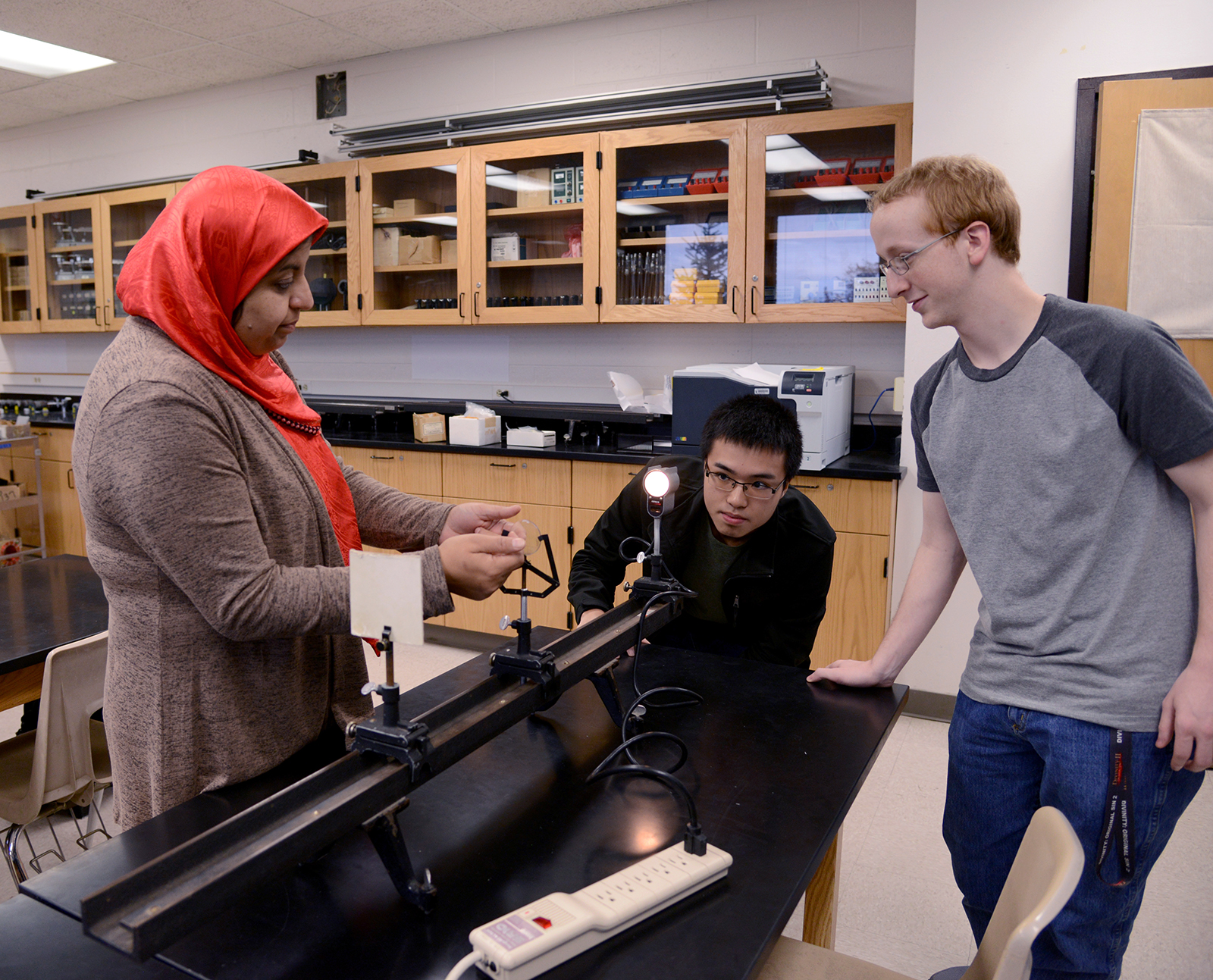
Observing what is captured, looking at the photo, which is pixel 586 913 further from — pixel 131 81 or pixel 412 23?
pixel 131 81

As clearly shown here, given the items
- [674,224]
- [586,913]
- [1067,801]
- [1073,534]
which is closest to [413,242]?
[674,224]

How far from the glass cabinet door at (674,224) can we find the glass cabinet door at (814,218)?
0.25ft

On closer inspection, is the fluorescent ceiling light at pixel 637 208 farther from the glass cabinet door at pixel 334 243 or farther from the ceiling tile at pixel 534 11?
the glass cabinet door at pixel 334 243

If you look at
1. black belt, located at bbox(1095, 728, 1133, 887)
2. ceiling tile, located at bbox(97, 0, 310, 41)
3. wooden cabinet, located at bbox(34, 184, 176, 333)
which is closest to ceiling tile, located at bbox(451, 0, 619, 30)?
ceiling tile, located at bbox(97, 0, 310, 41)

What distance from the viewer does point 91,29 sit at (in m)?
3.93

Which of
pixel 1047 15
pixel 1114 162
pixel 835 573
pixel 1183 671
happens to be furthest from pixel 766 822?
pixel 1047 15

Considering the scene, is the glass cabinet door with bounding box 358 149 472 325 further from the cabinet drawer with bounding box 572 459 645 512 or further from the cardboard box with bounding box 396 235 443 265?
the cabinet drawer with bounding box 572 459 645 512

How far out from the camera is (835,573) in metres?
3.06

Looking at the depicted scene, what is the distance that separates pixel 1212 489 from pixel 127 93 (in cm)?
561

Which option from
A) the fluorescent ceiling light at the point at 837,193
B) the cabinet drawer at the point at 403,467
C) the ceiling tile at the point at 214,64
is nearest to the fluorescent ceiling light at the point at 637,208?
the fluorescent ceiling light at the point at 837,193

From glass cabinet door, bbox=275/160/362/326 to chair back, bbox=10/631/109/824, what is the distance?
2.61 meters

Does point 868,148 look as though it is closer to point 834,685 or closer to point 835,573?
point 835,573

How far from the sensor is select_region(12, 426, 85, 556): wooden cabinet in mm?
4879

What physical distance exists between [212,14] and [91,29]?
24.9 inches
